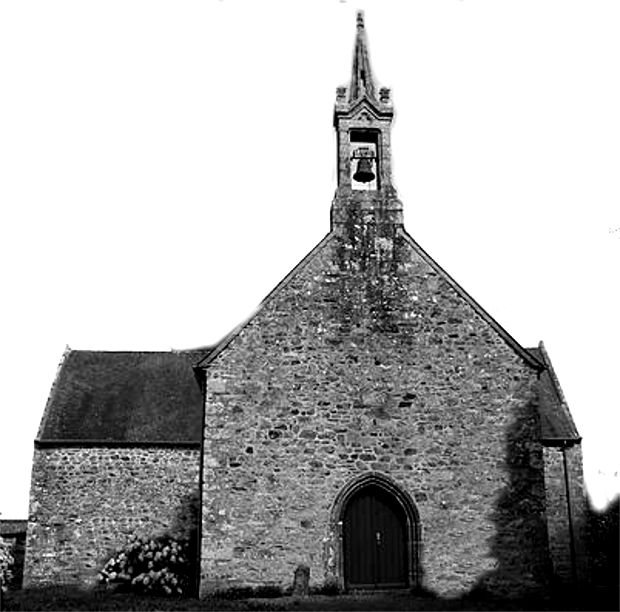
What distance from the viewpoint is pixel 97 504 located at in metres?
29.3

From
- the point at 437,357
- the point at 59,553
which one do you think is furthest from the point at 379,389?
the point at 59,553

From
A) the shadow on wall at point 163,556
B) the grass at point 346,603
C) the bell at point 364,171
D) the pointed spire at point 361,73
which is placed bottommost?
the grass at point 346,603

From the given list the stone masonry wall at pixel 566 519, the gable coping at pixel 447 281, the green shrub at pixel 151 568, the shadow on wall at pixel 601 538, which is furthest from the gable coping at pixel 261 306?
the shadow on wall at pixel 601 538

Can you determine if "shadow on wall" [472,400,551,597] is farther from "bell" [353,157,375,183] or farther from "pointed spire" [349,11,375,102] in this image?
"pointed spire" [349,11,375,102]

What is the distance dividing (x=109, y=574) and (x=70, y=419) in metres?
6.14

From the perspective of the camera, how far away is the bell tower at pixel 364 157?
2161 cm

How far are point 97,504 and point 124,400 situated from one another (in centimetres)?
415

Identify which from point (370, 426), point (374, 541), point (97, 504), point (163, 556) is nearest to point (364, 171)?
point (370, 426)

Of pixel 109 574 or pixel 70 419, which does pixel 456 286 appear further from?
pixel 70 419

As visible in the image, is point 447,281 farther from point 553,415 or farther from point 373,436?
point 553,415

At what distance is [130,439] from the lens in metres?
30.1

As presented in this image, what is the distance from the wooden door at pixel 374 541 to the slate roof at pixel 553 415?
9705 mm

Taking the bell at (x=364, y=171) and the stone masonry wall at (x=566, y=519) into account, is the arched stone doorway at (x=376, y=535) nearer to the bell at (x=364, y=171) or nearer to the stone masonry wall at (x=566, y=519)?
the bell at (x=364, y=171)

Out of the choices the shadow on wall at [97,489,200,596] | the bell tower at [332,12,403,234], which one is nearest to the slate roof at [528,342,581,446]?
the bell tower at [332,12,403,234]
